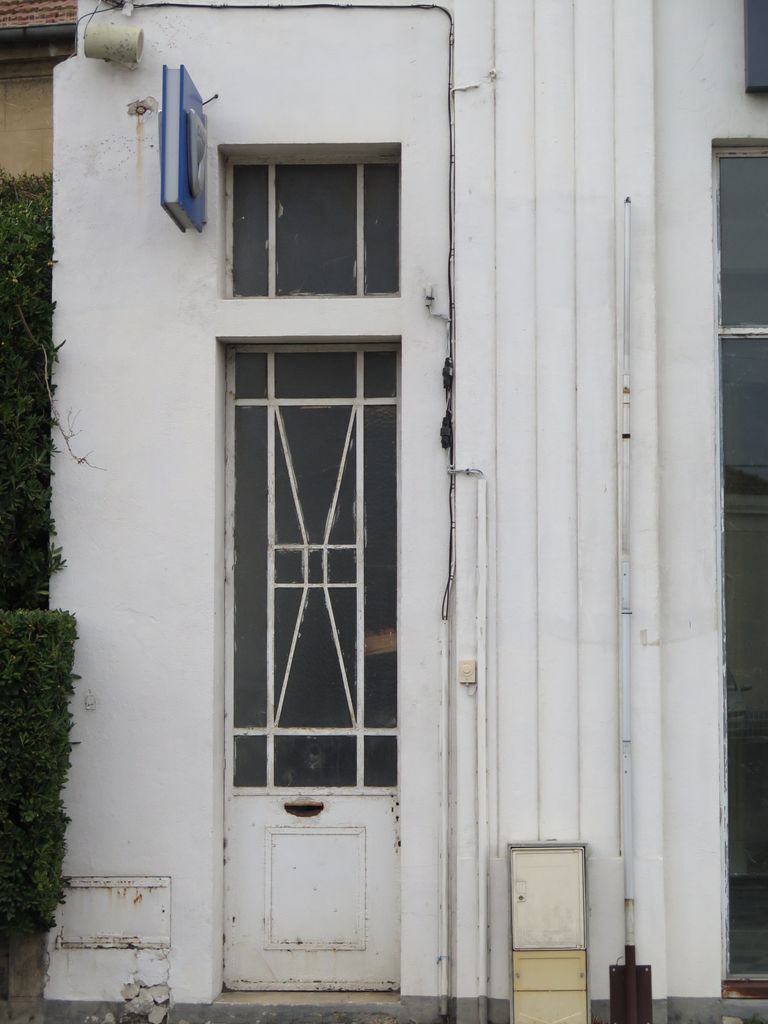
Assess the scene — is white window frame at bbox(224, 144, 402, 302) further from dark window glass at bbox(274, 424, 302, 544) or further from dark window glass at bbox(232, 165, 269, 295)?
dark window glass at bbox(274, 424, 302, 544)

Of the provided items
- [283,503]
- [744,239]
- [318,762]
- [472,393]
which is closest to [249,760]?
[318,762]

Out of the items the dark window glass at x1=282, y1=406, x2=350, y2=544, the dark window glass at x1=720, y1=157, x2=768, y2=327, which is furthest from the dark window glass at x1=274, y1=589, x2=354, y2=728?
the dark window glass at x1=720, y1=157, x2=768, y2=327

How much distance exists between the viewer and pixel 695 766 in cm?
591

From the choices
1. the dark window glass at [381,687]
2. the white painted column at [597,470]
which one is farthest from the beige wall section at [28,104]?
the dark window glass at [381,687]

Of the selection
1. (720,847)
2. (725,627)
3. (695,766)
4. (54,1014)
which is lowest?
(54,1014)

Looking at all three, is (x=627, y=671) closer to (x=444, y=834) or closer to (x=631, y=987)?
(x=444, y=834)

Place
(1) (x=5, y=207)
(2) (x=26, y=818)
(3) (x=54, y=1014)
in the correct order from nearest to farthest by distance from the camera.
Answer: (2) (x=26, y=818) < (3) (x=54, y=1014) < (1) (x=5, y=207)

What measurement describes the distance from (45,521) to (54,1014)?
8.34ft

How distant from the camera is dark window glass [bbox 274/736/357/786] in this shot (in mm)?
6203

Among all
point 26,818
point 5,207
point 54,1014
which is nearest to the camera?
point 26,818

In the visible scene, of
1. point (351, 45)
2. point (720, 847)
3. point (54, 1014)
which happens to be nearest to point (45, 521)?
point (54, 1014)

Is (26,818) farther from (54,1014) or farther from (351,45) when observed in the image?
(351,45)

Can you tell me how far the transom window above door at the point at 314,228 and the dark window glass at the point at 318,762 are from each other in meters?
2.48

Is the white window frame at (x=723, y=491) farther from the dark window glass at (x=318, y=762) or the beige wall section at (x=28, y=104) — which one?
the beige wall section at (x=28, y=104)
